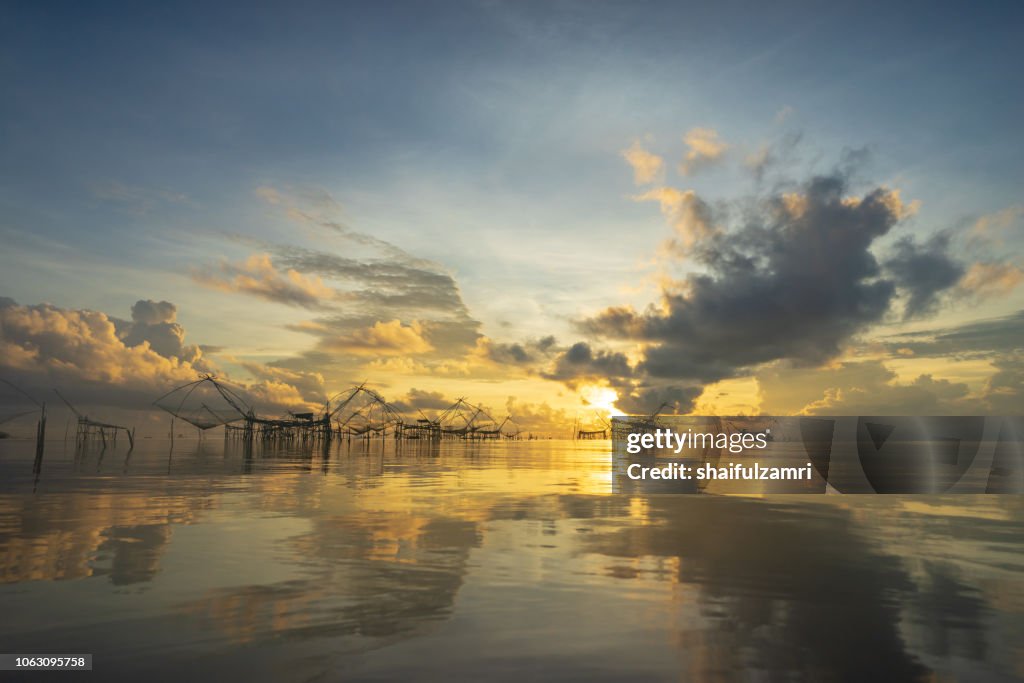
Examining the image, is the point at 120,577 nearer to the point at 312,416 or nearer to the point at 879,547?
the point at 879,547

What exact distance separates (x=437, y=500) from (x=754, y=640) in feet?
71.8

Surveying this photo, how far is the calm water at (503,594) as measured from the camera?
9219 mm

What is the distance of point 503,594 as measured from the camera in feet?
42.6

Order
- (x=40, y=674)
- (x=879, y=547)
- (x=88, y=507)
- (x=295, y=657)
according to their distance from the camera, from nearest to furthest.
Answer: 1. (x=40, y=674)
2. (x=295, y=657)
3. (x=879, y=547)
4. (x=88, y=507)

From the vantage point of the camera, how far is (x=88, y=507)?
25.4 meters

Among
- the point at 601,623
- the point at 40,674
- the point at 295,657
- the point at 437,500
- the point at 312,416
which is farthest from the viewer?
the point at 312,416

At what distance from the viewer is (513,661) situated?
922 centimetres

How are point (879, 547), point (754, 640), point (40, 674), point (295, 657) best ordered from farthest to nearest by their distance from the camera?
point (879, 547) < point (754, 640) < point (295, 657) < point (40, 674)

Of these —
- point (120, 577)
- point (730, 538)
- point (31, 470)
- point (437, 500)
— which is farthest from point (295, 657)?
point (31, 470)

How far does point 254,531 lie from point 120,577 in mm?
6510

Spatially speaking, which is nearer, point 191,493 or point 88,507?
point 88,507

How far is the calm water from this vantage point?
9219 mm

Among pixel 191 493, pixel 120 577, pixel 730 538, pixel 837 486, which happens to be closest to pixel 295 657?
pixel 120 577

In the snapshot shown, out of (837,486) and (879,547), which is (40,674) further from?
(837,486)
